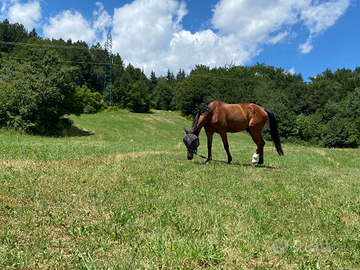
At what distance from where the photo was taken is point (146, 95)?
9019cm

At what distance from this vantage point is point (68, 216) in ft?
11.0

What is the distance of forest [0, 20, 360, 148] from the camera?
2986cm

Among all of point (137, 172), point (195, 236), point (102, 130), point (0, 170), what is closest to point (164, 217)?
point (195, 236)

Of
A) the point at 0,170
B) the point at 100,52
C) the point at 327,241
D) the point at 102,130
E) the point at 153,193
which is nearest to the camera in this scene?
the point at 327,241

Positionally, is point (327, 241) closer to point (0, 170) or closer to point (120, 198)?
point (120, 198)

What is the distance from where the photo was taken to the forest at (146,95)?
29.9m

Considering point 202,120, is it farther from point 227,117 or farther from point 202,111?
point 227,117

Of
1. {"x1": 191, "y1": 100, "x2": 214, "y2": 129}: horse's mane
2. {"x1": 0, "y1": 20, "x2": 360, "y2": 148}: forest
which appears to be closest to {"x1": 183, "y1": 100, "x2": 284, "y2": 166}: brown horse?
{"x1": 191, "y1": 100, "x2": 214, "y2": 129}: horse's mane

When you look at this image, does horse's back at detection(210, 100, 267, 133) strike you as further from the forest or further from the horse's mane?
the forest

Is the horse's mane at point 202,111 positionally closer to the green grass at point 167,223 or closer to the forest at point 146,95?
the green grass at point 167,223

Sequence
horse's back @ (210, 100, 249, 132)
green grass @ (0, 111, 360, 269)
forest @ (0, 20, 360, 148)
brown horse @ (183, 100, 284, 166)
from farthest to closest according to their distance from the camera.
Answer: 1. forest @ (0, 20, 360, 148)
2. horse's back @ (210, 100, 249, 132)
3. brown horse @ (183, 100, 284, 166)
4. green grass @ (0, 111, 360, 269)

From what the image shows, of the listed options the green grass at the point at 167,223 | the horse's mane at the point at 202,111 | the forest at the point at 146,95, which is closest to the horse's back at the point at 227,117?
the horse's mane at the point at 202,111

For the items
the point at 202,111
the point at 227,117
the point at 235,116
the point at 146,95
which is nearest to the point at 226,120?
the point at 227,117

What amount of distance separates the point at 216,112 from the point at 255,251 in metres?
7.15
